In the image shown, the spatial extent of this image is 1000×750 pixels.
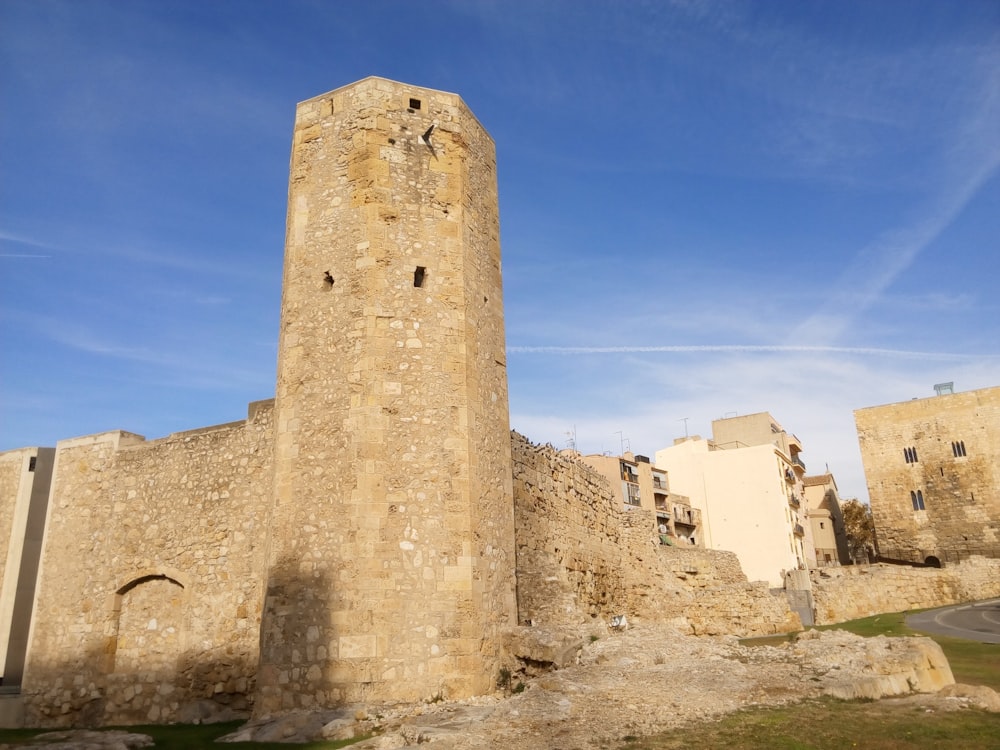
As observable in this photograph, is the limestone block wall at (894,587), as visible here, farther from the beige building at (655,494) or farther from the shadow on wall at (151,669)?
the shadow on wall at (151,669)

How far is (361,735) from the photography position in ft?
26.7

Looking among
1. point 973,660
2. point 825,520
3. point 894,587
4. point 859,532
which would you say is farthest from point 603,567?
point 825,520

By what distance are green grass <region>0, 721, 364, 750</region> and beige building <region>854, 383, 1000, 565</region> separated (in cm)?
4817

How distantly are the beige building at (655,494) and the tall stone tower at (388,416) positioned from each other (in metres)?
35.9

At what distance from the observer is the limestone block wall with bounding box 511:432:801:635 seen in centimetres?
1331

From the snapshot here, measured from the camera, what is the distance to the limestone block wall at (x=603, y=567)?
43.7 ft

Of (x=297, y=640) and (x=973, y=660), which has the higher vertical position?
(x=297, y=640)

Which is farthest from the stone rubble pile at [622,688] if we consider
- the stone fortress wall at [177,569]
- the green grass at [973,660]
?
the stone fortress wall at [177,569]

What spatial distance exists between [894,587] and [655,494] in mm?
18567

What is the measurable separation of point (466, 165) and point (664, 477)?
1663 inches

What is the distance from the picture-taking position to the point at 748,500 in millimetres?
47938

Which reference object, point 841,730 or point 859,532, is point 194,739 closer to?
point 841,730

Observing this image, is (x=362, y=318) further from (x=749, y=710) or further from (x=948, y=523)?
(x=948, y=523)

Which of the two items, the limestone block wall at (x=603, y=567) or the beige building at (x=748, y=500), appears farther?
the beige building at (x=748, y=500)
